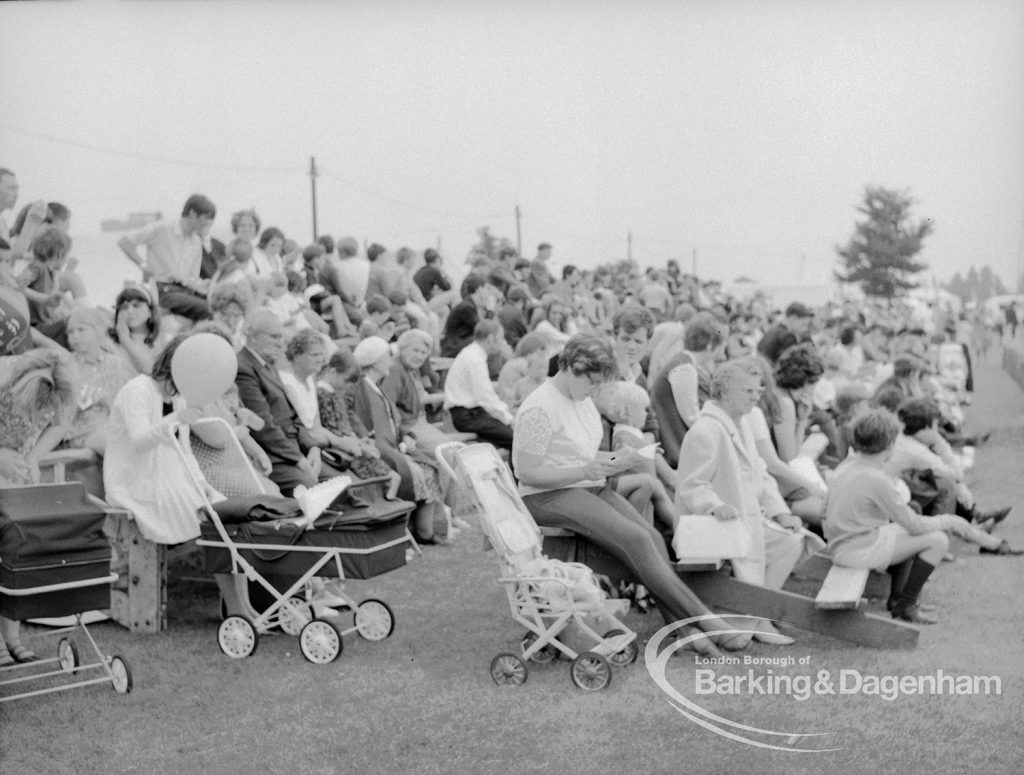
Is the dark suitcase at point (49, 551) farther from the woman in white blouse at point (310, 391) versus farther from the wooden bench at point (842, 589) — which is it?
the wooden bench at point (842, 589)

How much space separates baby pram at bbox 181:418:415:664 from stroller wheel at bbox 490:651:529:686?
0.65m

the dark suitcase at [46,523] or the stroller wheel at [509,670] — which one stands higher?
the dark suitcase at [46,523]

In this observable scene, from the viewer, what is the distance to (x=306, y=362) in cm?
678

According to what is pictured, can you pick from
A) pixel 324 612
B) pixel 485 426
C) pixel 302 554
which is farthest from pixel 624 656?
pixel 485 426

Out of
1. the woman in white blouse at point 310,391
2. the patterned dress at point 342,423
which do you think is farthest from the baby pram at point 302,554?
the patterned dress at point 342,423

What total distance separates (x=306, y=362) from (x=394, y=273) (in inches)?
183

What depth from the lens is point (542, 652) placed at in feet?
17.4

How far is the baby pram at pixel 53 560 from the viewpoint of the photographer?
14.7 ft

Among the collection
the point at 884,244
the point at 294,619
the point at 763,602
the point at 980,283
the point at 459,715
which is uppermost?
the point at 884,244

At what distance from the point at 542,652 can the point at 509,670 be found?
32 cm

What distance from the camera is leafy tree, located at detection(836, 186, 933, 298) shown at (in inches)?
227

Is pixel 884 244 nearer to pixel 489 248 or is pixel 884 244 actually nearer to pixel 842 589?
pixel 842 589

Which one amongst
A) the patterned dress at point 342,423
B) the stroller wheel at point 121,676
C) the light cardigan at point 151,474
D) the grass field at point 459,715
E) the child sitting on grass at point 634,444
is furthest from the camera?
the patterned dress at point 342,423

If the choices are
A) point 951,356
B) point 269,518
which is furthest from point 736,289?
point 269,518
